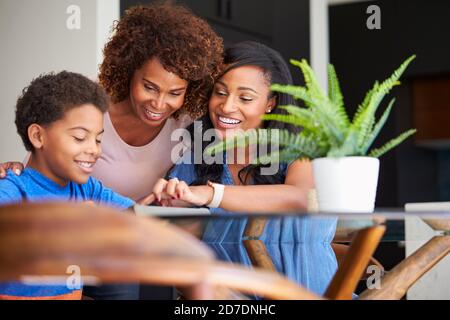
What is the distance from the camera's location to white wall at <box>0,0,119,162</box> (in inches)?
135

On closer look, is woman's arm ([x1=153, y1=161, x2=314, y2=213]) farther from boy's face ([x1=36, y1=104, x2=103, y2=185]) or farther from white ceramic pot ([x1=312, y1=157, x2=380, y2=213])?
boy's face ([x1=36, y1=104, x2=103, y2=185])

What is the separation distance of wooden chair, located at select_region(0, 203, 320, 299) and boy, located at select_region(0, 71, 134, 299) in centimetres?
142

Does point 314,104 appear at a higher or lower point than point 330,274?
higher

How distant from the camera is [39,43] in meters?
3.50

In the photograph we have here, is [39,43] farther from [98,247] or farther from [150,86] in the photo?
[98,247]

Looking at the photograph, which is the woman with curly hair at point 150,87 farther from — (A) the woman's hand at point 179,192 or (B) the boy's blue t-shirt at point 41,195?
(A) the woman's hand at point 179,192

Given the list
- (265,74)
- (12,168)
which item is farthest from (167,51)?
(12,168)

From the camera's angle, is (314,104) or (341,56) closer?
(314,104)

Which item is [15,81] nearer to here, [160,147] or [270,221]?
[160,147]

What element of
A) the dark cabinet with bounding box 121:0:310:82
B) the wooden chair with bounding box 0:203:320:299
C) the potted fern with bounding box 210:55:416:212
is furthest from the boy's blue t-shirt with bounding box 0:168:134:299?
the dark cabinet with bounding box 121:0:310:82

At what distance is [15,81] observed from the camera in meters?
3.49

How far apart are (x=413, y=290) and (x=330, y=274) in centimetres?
105

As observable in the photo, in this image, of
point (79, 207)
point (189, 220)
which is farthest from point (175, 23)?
point (79, 207)

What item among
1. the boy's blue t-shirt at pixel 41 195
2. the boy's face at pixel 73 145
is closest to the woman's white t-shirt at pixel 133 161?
the boy's blue t-shirt at pixel 41 195
